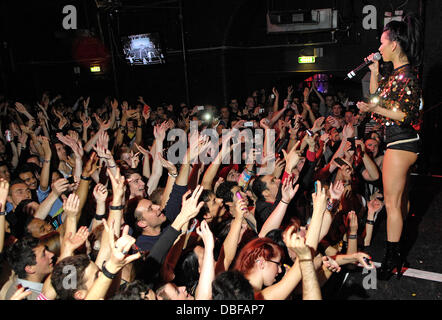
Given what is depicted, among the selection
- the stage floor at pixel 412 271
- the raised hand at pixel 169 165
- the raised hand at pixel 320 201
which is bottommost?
the stage floor at pixel 412 271

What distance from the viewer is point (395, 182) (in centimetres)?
252

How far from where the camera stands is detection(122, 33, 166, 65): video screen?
9.52 m

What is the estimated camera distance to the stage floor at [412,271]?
241 centimetres

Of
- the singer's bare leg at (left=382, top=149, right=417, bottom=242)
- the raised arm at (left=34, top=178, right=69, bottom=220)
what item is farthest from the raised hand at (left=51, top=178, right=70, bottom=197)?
the singer's bare leg at (left=382, top=149, right=417, bottom=242)

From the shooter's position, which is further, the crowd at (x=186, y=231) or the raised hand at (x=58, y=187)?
the raised hand at (x=58, y=187)

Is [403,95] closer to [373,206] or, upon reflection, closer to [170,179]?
[373,206]

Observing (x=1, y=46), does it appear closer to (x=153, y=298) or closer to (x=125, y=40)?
(x=125, y=40)

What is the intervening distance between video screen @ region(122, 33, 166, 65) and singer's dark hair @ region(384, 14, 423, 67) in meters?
7.69

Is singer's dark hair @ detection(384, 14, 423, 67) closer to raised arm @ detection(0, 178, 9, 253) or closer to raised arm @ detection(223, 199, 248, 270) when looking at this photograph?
raised arm @ detection(223, 199, 248, 270)

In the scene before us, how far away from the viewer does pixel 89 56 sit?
11656mm

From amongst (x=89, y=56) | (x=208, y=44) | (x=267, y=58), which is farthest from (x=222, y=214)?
(x=89, y=56)

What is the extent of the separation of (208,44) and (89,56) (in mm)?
4366

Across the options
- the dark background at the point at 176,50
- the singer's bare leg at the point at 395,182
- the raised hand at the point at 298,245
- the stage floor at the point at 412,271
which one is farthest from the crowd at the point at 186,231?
the dark background at the point at 176,50

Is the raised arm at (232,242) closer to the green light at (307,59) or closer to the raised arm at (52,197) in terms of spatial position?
the raised arm at (52,197)
